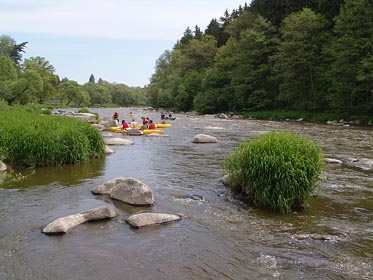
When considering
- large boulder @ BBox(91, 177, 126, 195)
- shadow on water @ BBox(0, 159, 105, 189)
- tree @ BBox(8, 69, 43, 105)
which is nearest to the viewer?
large boulder @ BBox(91, 177, 126, 195)

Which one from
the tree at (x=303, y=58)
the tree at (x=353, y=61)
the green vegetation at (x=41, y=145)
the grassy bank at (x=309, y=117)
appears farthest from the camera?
the tree at (x=303, y=58)

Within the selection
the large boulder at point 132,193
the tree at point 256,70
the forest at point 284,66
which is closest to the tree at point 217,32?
the forest at point 284,66

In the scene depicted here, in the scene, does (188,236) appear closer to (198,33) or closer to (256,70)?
(256,70)

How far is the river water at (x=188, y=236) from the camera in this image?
5.88 m

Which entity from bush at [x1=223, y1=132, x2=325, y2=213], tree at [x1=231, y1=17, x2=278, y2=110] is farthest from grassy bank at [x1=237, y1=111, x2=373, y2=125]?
bush at [x1=223, y1=132, x2=325, y2=213]

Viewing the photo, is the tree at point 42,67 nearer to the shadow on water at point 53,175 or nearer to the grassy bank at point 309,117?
the grassy bank at point 309,117

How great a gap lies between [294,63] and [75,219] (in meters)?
39.4

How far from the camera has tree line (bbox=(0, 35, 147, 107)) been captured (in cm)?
5806

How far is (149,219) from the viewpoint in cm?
789

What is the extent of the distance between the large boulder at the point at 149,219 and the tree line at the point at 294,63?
28832 millimetres

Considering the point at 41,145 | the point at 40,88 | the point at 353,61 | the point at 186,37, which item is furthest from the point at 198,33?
the point at 41,145

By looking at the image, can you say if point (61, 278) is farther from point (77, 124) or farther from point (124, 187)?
point (77, 124)

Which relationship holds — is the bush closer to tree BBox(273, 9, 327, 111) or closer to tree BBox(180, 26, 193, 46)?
tree BBox(273, 9, 327, 111)

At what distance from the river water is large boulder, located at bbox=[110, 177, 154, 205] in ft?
0.70
